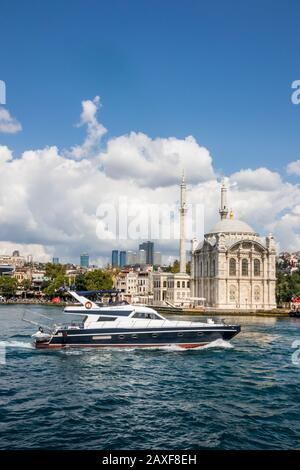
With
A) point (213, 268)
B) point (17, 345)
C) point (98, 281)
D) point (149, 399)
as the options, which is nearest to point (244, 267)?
point (213, 268)

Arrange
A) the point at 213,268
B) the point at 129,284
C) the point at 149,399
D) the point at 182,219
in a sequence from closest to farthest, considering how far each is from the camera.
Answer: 1. the point at 149,399
2. the point at 213,268
3. the point at 182,219
4. the point at 129,284

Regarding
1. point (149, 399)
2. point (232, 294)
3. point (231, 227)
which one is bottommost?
point (149, 399)

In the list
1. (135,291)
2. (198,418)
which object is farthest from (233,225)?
(198,418)

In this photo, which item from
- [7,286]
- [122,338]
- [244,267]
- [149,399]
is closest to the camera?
[149,399]

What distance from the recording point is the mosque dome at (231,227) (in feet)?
328

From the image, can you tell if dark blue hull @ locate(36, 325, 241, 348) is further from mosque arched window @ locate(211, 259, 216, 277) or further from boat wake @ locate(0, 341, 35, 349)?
mosque arched window @ locate(211, 259, 216, 277)

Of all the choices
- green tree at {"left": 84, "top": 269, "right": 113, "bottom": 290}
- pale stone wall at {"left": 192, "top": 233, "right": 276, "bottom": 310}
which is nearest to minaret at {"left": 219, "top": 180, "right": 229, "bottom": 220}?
pale stone wall at {"left": 192, "top": 233, "right": 276, "bottom": 310}

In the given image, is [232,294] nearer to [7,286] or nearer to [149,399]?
[7,286]

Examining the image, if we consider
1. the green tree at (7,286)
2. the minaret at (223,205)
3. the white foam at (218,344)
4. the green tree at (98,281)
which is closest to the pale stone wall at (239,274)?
the minaret at (223,205)

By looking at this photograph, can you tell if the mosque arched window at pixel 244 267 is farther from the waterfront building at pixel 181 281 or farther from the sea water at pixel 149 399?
the sea water at pixel 149 399

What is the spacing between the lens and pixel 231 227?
330ft

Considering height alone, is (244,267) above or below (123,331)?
above

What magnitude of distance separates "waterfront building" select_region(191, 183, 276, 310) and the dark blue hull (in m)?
59.1

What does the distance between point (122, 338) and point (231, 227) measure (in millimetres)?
70032
